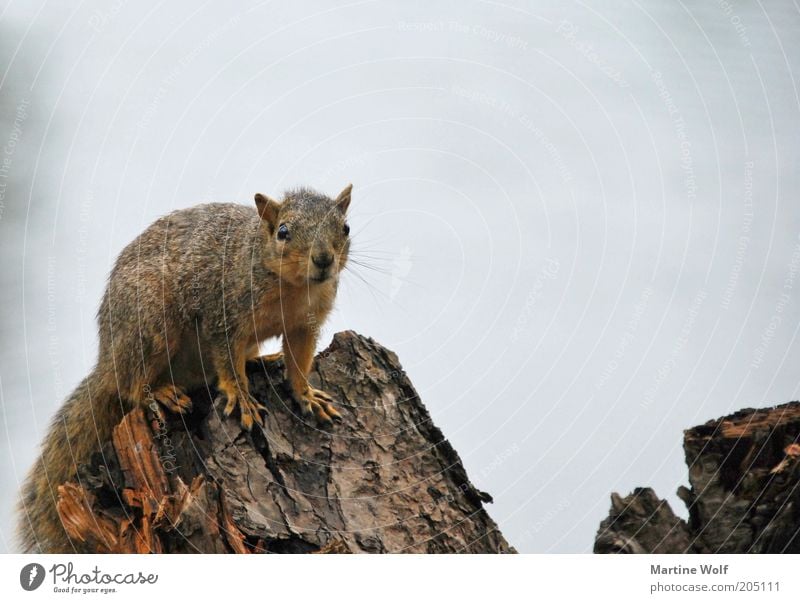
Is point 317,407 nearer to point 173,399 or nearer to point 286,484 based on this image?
point 286,484

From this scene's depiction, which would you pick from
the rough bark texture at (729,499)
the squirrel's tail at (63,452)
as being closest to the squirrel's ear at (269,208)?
the squirrel's tail at (63,452)

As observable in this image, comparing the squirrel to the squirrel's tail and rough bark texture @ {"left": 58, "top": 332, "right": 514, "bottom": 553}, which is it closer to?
the squirrel's tail

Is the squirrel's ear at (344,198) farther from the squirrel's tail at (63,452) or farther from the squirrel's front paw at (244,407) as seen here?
the squirrel's tail at (63,452)

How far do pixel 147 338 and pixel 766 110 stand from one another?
295 centimetres

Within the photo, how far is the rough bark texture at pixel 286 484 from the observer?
355cm

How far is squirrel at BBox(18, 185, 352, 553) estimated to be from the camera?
4.07 metres

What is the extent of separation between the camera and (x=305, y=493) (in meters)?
3.82

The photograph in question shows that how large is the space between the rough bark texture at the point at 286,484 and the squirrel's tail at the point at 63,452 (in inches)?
7.6
